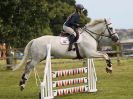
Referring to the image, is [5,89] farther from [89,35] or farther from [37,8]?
[37,8]

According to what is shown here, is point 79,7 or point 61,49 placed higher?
point 79,7

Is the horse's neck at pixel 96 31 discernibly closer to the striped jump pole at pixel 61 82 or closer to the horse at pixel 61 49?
the horse at pixel 61 49

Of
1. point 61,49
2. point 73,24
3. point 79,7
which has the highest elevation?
point 79,7

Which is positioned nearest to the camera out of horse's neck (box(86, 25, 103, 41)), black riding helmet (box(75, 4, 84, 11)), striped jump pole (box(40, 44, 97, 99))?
striped jump pole (box(40, 44, 97, 99))

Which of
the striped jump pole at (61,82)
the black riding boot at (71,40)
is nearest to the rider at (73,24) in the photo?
the black riding boot at (71,40)

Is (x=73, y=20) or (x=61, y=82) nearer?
(x=61, y=82)

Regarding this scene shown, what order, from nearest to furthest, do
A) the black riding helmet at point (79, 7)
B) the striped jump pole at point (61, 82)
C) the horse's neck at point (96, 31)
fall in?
the striped jump pole at point (61, 82) → the black riding helmet at point (79, 7) → the horse's neck at point (96, 31)

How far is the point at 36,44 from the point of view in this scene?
568 inches

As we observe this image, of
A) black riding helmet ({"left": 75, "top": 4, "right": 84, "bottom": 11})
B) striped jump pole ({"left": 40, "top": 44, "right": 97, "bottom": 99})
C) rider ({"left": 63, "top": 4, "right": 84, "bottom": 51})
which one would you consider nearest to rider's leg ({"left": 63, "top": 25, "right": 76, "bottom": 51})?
rider ({"left": 63, "top": 4, "right": 84, "bottom": 51})

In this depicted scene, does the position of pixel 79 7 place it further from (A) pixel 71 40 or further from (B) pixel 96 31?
(B) pixel 96 31

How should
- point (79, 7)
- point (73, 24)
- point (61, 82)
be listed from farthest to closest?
point (73, 24), point (79, 7), point (61, 82)

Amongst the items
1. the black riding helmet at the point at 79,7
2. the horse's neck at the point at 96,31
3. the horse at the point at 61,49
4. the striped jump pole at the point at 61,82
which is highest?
the black riding helmet at the point at 79,7

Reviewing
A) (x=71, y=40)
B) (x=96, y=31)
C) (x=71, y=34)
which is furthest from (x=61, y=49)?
(x=96, y=31)

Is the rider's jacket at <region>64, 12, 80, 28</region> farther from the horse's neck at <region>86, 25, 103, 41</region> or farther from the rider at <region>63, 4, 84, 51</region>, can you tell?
the horse's neck at <region>86, 25, 103, 41</region>
